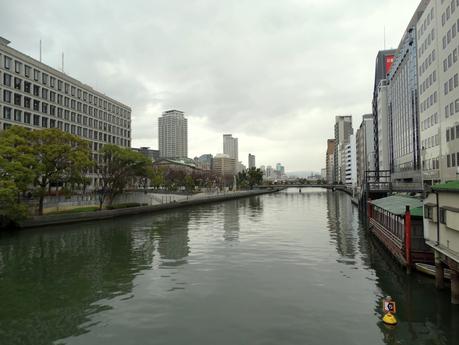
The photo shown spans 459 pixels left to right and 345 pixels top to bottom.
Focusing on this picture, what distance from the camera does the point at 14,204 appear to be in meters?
42.7

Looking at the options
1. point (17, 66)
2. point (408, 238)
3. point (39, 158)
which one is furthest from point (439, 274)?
point (17, 66)

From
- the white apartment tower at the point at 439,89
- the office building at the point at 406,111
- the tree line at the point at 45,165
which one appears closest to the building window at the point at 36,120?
the tree line at the point at 45,165

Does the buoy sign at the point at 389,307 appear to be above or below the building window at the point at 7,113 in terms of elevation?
below

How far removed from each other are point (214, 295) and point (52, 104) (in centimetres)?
9227

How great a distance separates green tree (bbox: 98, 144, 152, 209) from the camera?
227 feet

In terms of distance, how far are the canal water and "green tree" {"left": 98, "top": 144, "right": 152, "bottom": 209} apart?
32.9 m

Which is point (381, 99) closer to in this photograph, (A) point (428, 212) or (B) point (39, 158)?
(B) point (39, 158)

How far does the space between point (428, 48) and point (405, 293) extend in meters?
51.5

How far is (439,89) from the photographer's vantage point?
52281 millimetres

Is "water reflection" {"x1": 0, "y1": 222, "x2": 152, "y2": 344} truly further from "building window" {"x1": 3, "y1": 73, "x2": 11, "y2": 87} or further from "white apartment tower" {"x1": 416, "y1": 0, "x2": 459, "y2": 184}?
"building window" {"x1": 3, "y1": 73, "x2": 11, "y2": 87}

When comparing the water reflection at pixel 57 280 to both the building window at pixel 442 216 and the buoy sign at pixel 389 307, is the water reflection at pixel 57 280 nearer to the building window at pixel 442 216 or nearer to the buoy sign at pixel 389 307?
the buoy sign at pixel 389 307

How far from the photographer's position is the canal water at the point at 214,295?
14.7 m

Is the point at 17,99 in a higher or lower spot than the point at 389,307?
higher

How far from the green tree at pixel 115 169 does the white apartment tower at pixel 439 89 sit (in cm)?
5737
